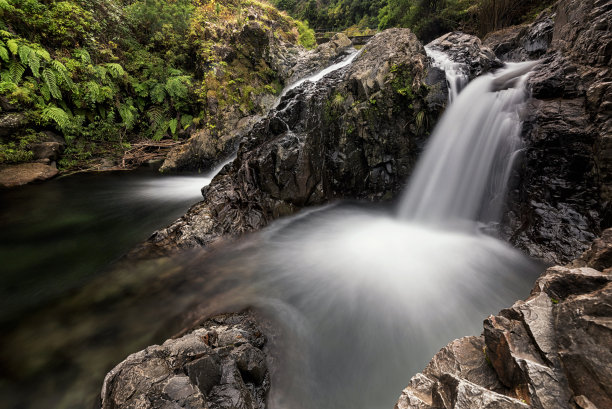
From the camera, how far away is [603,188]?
140 inches

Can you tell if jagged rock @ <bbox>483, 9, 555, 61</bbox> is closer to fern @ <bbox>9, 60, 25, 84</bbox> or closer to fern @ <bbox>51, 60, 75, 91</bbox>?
fern @ <bbox>51, 60, 75, 91</bbox>

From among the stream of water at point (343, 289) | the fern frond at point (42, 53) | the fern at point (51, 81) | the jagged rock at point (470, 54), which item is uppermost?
the jagged rock at point (470, 54)

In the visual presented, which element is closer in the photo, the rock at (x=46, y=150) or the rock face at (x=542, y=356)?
the rock face at (x=542, y=356)

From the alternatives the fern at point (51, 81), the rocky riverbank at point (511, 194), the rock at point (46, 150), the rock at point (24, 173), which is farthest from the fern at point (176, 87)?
the rocky riverbank at point (511, 194)

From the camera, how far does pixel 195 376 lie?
1963 millimetres

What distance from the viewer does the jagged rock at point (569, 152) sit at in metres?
3.67

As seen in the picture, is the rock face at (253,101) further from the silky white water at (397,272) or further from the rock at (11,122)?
the silky white water at (397,272)

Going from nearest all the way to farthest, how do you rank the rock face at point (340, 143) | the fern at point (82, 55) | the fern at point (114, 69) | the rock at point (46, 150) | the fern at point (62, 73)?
the rock face at point (340, 143) < the fern at point (62, 73) < the rock at point (46, 150) < the fern at point (82, 55) < the fern at point (114, 69)

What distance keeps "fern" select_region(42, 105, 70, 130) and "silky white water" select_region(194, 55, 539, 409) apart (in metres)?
8.44

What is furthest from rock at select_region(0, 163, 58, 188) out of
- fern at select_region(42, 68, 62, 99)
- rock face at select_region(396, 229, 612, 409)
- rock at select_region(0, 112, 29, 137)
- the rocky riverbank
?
rock face at select_region(396, 229, 612, 409)

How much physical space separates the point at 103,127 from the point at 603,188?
1437 centimetres

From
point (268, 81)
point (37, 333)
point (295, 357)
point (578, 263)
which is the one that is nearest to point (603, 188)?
point (578, 263)

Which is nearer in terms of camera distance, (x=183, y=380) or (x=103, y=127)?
(x=183, y=380)

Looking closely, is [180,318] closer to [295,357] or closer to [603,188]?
[295,357]
